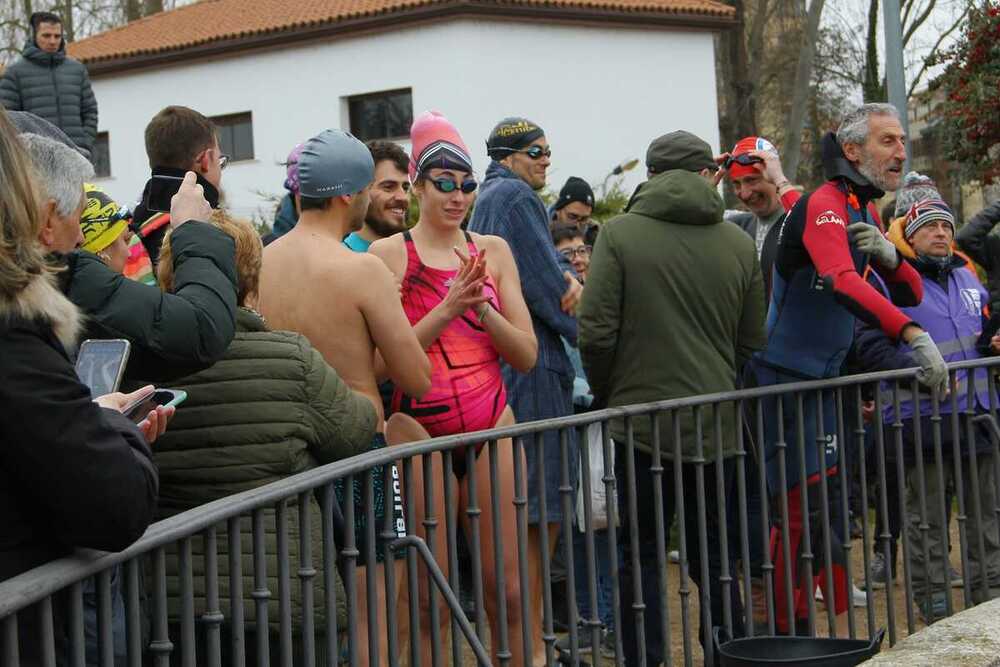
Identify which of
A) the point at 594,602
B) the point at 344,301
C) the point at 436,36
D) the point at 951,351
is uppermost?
the point at 436,36

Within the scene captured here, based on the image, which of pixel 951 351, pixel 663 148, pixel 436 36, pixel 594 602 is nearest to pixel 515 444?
pixel 594 602

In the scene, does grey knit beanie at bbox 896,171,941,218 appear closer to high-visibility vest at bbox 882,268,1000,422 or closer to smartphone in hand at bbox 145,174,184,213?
high-visibility vest at bbox 882,268,1000,422

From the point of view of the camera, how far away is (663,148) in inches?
225

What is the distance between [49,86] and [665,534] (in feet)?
27.4

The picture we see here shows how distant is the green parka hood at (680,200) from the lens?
5480 mm

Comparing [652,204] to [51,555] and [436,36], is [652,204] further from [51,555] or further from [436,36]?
[436,36]

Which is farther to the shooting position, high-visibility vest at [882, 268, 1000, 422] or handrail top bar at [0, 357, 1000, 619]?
high-visibility vest at [882, 268, 1000, 422]

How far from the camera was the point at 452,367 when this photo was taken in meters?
5.18

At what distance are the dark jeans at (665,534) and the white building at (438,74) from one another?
82.3 ft

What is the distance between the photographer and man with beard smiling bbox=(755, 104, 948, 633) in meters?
5.59

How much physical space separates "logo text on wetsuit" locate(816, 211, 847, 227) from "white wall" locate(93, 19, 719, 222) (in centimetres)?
2433

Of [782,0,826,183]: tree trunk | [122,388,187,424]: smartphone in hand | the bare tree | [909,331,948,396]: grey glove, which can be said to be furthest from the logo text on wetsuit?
the bare tree

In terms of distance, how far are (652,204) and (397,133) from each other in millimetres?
26963

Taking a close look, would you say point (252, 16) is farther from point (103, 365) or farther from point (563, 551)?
point (103, 365)
